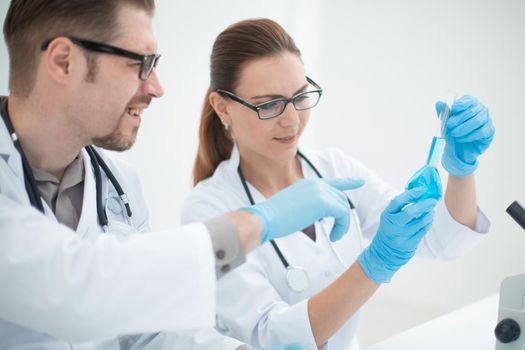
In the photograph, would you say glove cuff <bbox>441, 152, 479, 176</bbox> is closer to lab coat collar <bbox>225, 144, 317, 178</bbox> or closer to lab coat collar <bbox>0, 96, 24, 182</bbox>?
lab coat collar <bbox>225, 144, 317, 178</bbox>

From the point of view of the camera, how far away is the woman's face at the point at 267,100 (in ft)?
5.14

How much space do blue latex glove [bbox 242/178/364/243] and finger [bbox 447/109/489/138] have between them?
0.49 m

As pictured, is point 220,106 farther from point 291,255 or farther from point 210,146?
point 291,255

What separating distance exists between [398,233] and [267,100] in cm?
55

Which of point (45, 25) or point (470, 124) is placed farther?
point (470, 124)

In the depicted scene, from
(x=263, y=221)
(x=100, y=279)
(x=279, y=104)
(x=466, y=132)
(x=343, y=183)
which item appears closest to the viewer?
(x=100, y=279)

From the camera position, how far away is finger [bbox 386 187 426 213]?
127 centimetres

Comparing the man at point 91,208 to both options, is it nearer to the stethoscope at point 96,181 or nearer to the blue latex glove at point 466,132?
the stethoscope at point 96,181

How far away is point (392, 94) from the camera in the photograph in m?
3.59

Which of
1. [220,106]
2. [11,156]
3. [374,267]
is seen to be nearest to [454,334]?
[374,267]

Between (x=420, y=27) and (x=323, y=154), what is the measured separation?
1966 mm

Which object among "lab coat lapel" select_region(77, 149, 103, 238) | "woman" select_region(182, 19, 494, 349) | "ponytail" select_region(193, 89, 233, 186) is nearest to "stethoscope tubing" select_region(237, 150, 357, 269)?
"woman" select_region(182, 19, 494, 349)

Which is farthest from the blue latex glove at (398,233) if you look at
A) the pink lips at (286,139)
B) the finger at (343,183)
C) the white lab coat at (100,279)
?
the white lab coat at (100,279)

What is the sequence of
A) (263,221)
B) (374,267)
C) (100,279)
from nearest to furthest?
(100,279) → (263,221) → (374,267)
